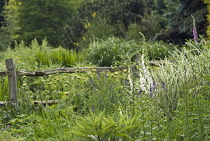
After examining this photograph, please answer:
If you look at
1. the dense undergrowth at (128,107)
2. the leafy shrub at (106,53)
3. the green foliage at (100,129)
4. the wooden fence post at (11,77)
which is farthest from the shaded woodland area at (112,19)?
the green foliage at (100,129)

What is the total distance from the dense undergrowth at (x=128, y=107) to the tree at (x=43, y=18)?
17464 millimetres

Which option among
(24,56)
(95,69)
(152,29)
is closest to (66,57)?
(24,56)

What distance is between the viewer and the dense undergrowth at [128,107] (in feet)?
9.17

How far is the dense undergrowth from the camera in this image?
9.17ft

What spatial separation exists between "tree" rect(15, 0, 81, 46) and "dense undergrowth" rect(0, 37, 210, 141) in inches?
688

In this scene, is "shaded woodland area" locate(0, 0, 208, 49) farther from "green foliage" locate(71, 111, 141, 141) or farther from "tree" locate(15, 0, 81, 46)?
"green foliage" locate(71, 111, 141, 141)

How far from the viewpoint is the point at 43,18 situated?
2606cm

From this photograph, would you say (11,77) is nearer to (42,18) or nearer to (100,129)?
(100,129)

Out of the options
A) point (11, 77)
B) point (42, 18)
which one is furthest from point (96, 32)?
point (42, 18)

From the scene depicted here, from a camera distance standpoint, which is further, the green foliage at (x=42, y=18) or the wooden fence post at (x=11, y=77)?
the green foliage at (x=42, y=18)

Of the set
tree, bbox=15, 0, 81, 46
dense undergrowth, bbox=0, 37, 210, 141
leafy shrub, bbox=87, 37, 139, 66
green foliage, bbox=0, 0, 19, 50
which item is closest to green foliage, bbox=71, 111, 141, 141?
dense undergrowth, bbox=0, 37, 210, 141

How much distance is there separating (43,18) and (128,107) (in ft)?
75.1

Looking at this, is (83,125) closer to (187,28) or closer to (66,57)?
(66,57)

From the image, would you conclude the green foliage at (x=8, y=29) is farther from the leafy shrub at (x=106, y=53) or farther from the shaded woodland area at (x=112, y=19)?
the leafy shrub at (x=106, y=53)
